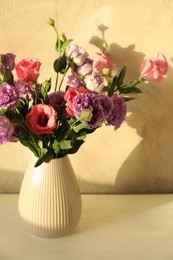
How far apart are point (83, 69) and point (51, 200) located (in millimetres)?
328

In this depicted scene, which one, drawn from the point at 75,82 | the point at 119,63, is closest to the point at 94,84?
the point at 75,82

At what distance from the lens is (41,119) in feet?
2.22

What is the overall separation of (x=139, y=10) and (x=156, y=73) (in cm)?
23

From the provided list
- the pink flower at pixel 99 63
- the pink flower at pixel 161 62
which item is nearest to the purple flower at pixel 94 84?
the pink flower at pixel 99 63

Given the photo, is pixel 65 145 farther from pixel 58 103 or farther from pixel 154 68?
pixel 154 68

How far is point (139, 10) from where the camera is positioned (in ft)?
2.93

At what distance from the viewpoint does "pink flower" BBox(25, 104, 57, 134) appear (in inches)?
25.6

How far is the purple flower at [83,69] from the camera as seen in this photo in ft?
2.52

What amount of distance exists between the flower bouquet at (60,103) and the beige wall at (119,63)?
142 millimetres

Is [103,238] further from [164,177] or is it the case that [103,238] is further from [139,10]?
[139,10]

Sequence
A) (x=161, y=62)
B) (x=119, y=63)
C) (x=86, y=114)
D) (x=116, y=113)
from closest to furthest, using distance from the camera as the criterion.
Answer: (x=86, y=114), (x=116, y=113), (x=161, y=62), (x=119, y=63)

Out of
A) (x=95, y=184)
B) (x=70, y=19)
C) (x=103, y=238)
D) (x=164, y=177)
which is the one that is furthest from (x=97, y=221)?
(x=70, y=19)

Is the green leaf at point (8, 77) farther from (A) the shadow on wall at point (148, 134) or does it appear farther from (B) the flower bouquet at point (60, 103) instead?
(A) the shadow on wall at point (148, 134)

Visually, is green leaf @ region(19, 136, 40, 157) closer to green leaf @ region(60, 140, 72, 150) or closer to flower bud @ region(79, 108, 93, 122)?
green leaf @ region(60, 140, 72, 150)
